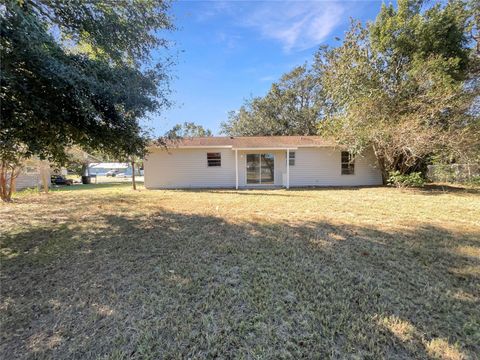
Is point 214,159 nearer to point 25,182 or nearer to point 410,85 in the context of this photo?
point 410,85

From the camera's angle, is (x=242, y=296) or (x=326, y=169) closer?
(x=242, y=296)

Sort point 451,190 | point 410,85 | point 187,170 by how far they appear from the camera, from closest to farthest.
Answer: point 410,85 < point 451,190 < point 187,170

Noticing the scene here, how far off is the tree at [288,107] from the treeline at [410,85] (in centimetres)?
1012

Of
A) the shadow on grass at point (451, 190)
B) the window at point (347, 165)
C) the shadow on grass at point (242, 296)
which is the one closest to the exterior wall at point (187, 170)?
the window at point (347, 165)

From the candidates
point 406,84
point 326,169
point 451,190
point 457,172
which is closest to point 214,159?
point 326,169

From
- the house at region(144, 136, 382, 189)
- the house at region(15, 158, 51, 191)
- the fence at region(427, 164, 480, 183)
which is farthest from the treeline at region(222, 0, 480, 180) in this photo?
the house at region(15, 158, 51, 191)

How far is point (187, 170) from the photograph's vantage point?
1371cm

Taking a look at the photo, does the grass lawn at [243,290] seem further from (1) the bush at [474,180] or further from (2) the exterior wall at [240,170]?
(1) the bush at [474,180]

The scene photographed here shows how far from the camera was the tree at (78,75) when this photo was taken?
3.65 meters

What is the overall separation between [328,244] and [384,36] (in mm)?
11737

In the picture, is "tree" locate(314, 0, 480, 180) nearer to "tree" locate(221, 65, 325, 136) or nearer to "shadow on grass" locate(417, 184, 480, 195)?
"shadow on grass" locate(417, 184, 480, 195)

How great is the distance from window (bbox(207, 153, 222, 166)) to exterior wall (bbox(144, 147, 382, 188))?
7.3 inches

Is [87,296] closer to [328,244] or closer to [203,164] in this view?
[328,244]

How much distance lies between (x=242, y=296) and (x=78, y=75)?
431cm
